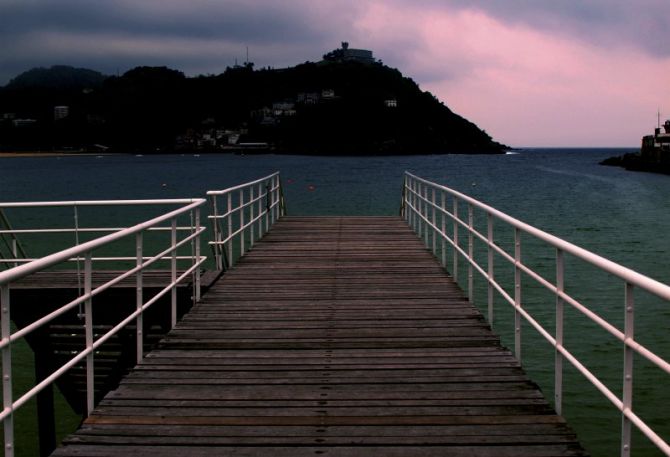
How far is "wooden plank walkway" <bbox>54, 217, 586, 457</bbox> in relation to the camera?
155 inches

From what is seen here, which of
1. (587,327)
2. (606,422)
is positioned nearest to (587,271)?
(587,327)

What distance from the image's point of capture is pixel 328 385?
16.3 ft

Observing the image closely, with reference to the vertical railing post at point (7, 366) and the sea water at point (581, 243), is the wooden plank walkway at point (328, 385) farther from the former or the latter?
the sea water at point (581, 243)

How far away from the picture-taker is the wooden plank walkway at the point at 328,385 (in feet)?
12.9

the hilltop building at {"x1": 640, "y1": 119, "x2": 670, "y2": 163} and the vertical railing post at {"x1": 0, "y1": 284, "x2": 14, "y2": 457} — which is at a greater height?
the hilltop building at {"x1": 640, "y1": 119, "x2": 670, "y2": 163}

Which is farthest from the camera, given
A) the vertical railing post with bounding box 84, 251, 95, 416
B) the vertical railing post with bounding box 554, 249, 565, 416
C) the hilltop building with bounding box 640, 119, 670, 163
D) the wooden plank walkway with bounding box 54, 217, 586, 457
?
the hilltop building with bounding box 640, 119, 670, 163

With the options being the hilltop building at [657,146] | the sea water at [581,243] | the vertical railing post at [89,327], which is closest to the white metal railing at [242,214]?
the vertical railing post at [89,327]

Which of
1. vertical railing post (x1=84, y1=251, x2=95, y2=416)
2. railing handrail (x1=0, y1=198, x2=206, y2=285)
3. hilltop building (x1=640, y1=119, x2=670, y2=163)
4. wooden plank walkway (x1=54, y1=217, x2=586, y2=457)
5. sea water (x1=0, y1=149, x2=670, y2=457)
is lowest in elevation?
sea water (x1=0, y1=149, x2=670, y2=457)

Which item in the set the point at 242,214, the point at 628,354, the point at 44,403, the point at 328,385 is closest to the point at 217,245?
the point at 242,214

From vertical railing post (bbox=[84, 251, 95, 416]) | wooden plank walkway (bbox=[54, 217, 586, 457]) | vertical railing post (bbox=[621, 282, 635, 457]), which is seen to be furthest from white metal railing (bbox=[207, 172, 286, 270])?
vertical railing post (bbox=[621, 282, 635, 457])

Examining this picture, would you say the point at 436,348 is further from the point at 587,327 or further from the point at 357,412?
the point at 587,327

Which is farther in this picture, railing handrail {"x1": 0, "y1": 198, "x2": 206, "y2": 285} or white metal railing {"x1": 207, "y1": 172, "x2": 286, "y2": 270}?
white metal railing {"x1": 207, "y1": 172, "x2": 286, "y2": 270}

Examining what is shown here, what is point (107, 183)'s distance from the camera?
94.7 meters

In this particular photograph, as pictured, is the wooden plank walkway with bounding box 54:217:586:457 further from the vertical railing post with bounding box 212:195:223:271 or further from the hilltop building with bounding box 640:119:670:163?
the hilltop building with bounding box 640:119:670:163
